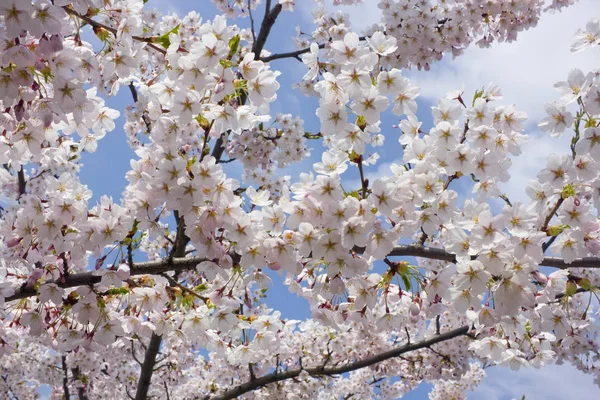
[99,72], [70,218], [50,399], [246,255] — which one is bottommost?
[246,255]

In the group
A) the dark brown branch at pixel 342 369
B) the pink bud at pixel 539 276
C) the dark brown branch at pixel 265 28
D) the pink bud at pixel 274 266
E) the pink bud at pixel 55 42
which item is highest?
the dark brown branch at pixel 265 28

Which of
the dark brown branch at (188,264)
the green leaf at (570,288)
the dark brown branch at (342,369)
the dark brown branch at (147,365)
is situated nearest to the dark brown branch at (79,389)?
the dark brown branch at (147,365)

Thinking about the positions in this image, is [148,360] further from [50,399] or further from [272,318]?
[50,399]

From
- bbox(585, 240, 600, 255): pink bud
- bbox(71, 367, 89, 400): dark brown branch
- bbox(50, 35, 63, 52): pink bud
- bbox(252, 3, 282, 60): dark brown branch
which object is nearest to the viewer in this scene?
bbox(50, 35, 63, 52): pink bud

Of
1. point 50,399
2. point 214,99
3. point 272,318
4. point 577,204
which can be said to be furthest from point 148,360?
point 577,204

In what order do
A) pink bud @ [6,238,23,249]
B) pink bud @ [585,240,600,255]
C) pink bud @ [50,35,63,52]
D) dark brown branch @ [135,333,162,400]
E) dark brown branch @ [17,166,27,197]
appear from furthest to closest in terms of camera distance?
dark brown branch @ [17,166,27,197] → dark brown branch @ [135,333,162,400] → pink bud @ [6,238,23,249] → pink bud @ [585,240,600,255] → pink bud @ [50,35,63,52]

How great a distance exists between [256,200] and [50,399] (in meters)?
11.2

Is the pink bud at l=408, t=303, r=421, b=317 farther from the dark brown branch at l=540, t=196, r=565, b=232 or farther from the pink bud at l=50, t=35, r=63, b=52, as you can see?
the pink bud at l=50, t=35, r=63, b=52

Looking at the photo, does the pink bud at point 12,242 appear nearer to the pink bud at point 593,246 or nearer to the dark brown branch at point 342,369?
the pink bud at point 593,246

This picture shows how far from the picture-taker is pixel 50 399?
37.2ft

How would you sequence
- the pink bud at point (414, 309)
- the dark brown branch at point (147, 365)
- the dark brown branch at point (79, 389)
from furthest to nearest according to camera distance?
1. the dark brown branch at point (79, 389)
2. the dark brown branch at point (147, 365)
3. the pink bud at point (414, 309)

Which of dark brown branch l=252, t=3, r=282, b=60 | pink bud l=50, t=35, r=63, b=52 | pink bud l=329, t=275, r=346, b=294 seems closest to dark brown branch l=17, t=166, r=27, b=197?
dark brown branch l=252, t=3, r=282, b=60

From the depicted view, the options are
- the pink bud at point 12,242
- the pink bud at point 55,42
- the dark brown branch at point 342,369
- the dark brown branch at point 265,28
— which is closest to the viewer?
the pink bud at point 55,42

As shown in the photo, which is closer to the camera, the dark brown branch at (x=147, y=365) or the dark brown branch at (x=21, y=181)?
the dark brown branch at (x=147, y=365)
